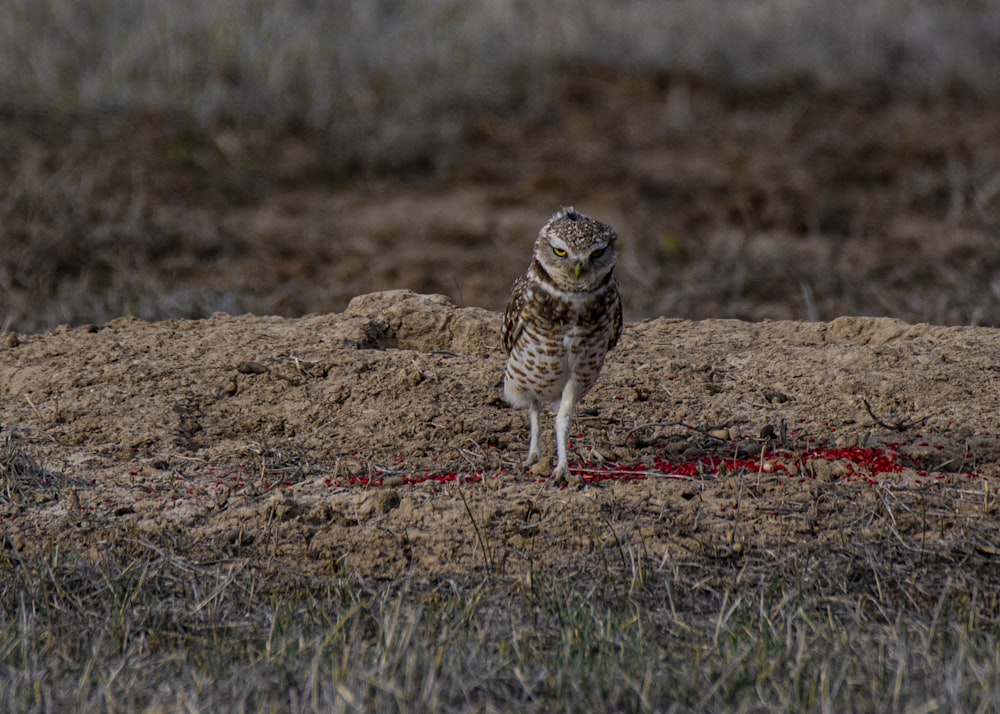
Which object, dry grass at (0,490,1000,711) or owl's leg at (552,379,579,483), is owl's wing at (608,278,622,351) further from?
dry grass at (0,490,1000,711)

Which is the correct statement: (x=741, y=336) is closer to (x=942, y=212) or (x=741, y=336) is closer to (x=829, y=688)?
(x=829, y=688)

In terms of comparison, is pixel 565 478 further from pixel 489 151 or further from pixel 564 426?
pixel 489 151

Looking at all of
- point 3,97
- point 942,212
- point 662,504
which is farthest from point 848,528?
point 3,97

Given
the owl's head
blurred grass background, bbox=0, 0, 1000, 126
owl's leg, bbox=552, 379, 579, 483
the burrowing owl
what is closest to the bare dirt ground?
owl's leg, bbox=552, 379, 579, 483

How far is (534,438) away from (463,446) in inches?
12.7

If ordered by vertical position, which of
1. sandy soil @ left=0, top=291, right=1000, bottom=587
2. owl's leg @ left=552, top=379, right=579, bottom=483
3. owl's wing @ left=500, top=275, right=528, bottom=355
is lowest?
sandy soil @ left=0, top=291, right=1000, bottom=587

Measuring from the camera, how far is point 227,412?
553 centimetres

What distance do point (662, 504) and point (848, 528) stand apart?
0.65 metres

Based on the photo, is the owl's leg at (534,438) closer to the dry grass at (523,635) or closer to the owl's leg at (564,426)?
the owl's leg at (564,426)

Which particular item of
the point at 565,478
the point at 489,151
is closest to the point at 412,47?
the point at 489,151

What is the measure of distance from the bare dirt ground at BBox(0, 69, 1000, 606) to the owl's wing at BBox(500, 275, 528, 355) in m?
0.48

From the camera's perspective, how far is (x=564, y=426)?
4848 mm

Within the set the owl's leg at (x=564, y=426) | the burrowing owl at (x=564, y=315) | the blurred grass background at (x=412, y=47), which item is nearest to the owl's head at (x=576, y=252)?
the burrowing owl at (x=564, y=315)

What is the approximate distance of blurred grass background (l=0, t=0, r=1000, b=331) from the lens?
9.35m
